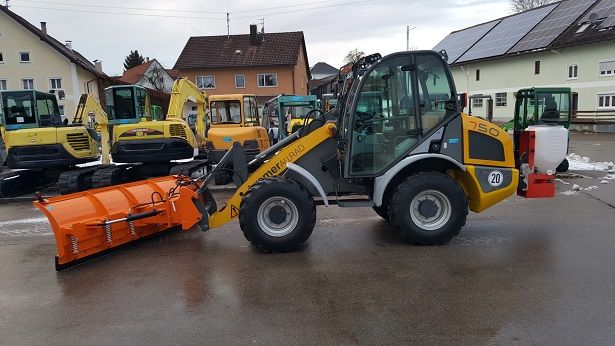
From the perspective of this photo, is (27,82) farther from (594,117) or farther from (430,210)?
(594,117)

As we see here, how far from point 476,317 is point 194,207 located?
382 centimetres

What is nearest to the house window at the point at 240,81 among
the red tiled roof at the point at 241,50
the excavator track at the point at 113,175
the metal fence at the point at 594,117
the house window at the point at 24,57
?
the red tiled roof at the point at 241,50

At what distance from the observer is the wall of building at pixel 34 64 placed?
37.9 metres

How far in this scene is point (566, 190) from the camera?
35.2 feet

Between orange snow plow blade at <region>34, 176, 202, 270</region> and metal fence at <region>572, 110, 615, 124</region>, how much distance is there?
3151cm

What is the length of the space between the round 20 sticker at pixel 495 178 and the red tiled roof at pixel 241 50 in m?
39.5

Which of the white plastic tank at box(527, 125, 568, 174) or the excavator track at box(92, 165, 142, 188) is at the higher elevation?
the white plastic tank at box(527, 125, 568, 174)

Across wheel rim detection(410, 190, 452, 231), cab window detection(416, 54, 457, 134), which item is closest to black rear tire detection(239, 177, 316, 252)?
wheel rim detection(410, 190, 452, 231)

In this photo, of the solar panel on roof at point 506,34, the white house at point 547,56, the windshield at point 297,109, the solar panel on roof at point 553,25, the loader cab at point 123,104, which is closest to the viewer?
the loader cab at point 123,104

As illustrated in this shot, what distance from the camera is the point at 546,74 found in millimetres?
35625

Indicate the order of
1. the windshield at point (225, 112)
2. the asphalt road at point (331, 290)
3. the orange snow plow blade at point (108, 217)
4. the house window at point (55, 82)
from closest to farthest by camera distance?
the asphalt road at point (331, 290)
the orange snow plow blade at point (108, 217)
the windshield at point (225, 112)
the house window at point (55, 82)

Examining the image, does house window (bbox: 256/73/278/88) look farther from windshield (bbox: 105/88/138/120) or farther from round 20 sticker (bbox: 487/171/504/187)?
round 20 sticker (bbox: 487/171/504/187)

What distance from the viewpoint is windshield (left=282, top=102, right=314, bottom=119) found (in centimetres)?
1623

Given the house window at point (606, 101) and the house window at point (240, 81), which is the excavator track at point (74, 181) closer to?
the house window at point (606, 101)
